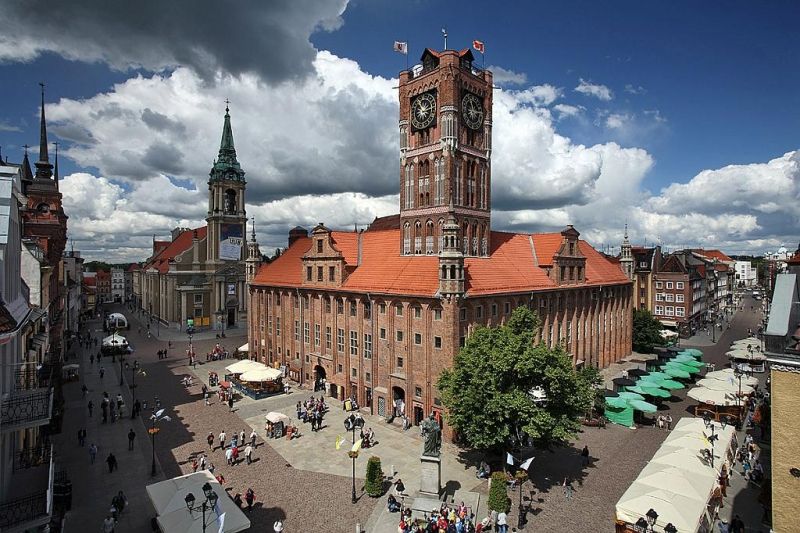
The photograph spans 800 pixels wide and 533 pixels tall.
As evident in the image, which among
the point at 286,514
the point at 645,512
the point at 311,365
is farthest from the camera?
the point at 311,365

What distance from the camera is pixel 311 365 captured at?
46.5 m

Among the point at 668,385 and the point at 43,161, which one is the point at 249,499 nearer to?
the point at 668,385

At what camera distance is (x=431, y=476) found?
78.4 feet

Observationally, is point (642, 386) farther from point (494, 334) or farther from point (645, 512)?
point (645, 512)

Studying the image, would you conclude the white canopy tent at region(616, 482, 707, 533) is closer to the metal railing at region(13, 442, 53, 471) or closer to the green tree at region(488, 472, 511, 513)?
the green tree at region(488, 472, 511, 513)

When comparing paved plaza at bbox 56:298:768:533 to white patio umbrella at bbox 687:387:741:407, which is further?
white patio umbrella at bbox 687:387:741:407

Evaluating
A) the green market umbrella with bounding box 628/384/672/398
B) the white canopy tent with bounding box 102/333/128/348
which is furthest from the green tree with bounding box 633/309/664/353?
the white canopy tent with bounding box 102/333/128/348

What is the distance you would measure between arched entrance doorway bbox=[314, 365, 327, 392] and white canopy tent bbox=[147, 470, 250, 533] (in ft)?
77.0

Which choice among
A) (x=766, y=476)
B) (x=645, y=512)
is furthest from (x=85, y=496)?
(x=766, y=476)

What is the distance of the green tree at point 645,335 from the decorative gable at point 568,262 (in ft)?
71.1

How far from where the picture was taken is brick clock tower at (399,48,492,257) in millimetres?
42438

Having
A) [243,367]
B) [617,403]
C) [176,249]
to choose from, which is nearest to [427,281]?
[617,403]

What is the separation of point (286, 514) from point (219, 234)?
72.6 meters

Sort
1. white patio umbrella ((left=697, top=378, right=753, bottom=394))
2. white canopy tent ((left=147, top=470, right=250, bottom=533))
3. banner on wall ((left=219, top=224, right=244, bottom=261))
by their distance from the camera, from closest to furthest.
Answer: white canopy tent ((left=147, top=470, right=250, bottom=533))
white patio umbrella ((left=697, top=378, right=753, bottom=394))
banner on wall ((left=219, top=224, right=244, bottom=261))
